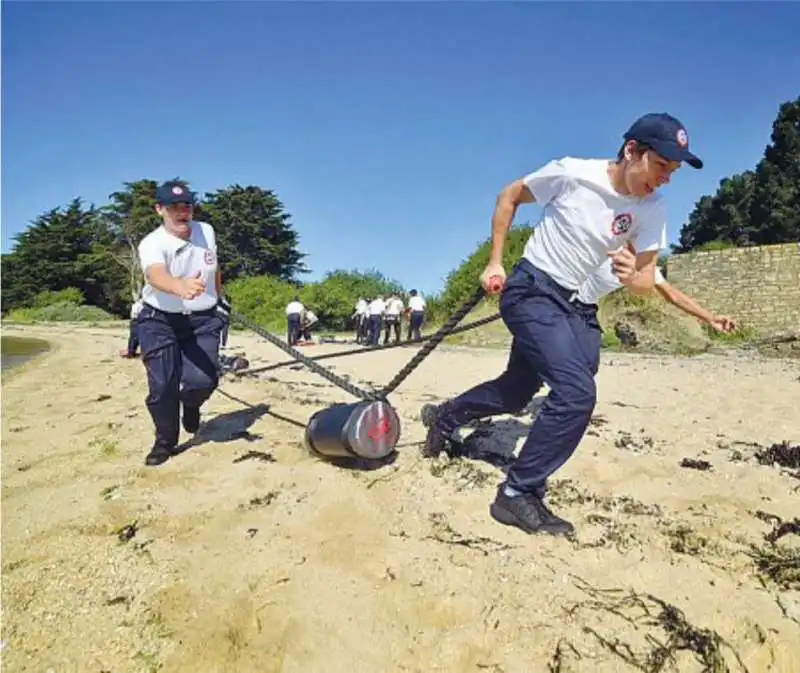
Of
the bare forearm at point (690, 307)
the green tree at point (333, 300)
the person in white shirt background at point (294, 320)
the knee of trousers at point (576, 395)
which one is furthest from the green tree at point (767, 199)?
the knee of trousers at point (576, 395)

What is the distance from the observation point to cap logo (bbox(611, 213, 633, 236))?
9.99 ft

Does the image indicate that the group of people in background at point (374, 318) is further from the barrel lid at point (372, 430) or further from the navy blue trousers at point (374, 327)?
the barrel lid at point (372, 430)

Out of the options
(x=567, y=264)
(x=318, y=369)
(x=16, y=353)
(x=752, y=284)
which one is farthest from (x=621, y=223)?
(x=752, y=284)

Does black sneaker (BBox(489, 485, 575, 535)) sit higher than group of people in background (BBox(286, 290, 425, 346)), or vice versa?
black sneaker (BBox(489, 485, 575, 535))

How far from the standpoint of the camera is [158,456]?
420cm

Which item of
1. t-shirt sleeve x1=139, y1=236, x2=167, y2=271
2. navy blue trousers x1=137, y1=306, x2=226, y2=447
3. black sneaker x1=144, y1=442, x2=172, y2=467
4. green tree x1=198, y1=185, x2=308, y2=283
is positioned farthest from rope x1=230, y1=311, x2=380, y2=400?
green tree x1=198, y1=185, x2=308, y2=283

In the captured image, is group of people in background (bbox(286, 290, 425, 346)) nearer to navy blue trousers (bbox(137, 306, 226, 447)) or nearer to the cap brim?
navy blue trousers (bbox(137, 306, 226, 447))

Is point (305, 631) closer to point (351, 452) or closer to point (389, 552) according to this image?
point (389, 552)

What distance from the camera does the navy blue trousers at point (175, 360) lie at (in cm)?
428

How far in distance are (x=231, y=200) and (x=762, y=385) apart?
54537 mm

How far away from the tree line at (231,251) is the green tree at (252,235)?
88mm

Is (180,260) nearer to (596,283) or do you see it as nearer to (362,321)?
(596,283)

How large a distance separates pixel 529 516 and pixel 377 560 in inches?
30.7

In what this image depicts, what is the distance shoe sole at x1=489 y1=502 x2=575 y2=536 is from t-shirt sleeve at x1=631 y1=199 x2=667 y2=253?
1480 millimetres
